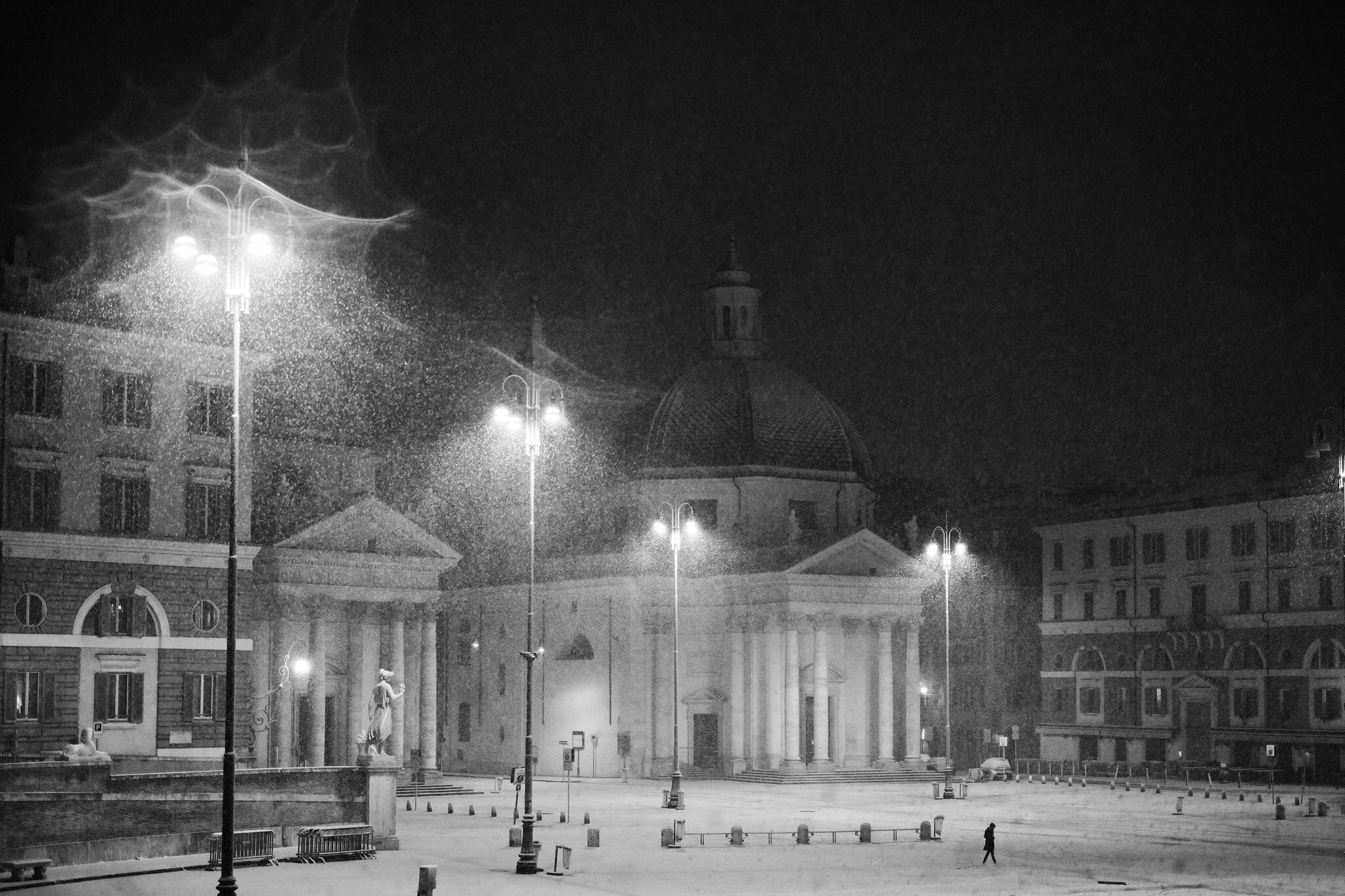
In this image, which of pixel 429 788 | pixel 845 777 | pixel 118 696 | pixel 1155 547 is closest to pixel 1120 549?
pixel 1155 547

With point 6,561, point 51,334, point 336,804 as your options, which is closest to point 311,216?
point 51,334

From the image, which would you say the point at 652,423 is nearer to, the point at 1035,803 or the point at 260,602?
the point at 260,602

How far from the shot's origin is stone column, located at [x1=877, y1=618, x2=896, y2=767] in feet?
298

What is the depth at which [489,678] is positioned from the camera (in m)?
99.4

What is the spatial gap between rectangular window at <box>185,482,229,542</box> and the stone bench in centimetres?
3001

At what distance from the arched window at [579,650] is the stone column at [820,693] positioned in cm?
1167

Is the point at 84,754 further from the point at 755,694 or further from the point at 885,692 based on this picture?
the point at 885,692

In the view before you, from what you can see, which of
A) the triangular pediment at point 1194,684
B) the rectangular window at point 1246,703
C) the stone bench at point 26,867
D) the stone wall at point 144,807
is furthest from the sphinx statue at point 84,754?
the triangular pediment at point 1194,684

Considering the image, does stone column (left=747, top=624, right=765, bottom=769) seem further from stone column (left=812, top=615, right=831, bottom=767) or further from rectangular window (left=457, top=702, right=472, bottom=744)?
rectangular window (left=457, top=702, right=472, bottom=744)

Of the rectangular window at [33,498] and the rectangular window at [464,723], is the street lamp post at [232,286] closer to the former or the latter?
the rectangular window at [33,498]

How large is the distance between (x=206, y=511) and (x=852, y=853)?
101 feet

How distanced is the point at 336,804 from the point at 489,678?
173 feet

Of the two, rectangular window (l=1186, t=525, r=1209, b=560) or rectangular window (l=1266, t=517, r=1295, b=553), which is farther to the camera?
rectangular window (l=1186, t=525, r=1209, b=560)

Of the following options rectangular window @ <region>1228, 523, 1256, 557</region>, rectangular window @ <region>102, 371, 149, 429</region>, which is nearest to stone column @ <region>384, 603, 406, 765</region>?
rectangular window @ <region>102, 371, 149, 429</region>
